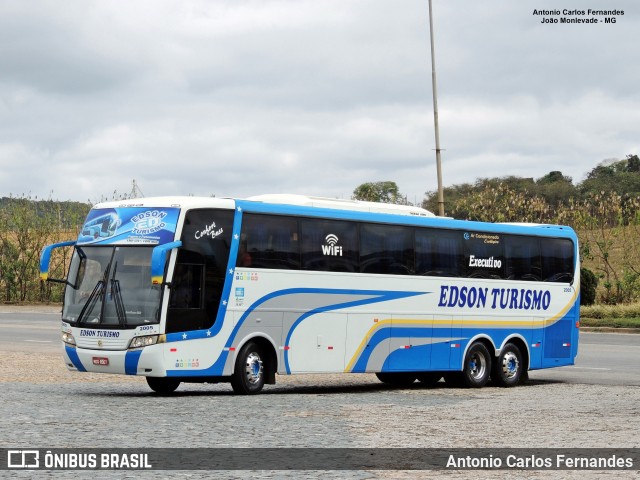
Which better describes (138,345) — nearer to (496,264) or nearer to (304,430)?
(304,430)

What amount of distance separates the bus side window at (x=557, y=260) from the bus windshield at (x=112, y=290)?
9993 millimetres

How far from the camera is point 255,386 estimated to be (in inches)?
759

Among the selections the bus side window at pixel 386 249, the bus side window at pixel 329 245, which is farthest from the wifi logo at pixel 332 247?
the bus side window at pixel 386 249

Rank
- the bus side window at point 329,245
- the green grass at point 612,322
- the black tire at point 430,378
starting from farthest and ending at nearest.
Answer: the green grass at point 612,322 < the black tire at point 430,378 < the bus side window at point 329,245

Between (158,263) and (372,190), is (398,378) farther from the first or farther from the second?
(372,190)

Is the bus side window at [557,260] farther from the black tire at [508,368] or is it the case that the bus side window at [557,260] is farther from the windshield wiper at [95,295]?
the windshield wiper at [95,295]

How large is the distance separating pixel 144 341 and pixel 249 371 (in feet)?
6.72

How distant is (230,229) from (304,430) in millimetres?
6208

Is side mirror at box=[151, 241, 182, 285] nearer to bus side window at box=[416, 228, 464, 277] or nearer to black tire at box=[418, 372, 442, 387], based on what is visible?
bus side window at box=[416, 228, 464, 277]

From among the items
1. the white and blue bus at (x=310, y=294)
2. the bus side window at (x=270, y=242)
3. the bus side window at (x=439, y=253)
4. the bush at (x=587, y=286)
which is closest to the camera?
the white and blue bus at (x=310, y=294)

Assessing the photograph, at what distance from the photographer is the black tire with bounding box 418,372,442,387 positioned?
23469 millimetres

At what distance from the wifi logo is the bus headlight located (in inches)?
153

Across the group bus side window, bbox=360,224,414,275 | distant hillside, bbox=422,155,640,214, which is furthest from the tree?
bus side window, bbox=360,224,414,275

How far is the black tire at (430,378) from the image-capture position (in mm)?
23469
